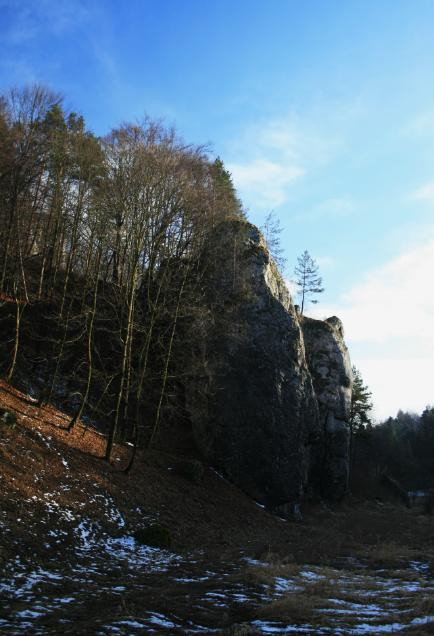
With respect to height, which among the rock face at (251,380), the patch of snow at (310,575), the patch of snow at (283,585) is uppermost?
the rock face at (251,380)

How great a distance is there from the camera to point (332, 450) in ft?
99.3

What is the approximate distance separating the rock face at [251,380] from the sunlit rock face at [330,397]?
2.47m

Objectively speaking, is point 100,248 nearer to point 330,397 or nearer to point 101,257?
point 101,257

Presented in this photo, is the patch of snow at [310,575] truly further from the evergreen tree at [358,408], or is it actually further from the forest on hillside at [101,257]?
the evergreen tree at [358,408]

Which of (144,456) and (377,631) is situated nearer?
(377,631)

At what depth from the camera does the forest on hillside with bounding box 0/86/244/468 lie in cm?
1705

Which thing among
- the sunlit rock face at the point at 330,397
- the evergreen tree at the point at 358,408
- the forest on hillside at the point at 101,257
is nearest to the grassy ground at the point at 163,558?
the forest on hillside at the point at 101,257

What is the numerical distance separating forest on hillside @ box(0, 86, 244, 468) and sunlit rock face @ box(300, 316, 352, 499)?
1149cm

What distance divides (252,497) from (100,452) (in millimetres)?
8550

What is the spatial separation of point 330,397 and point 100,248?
60.6 feet

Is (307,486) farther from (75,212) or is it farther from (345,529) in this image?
(75,212)

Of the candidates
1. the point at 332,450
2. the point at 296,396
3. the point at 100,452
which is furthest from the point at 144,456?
the point at 332,450

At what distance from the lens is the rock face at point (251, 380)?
23062 mm

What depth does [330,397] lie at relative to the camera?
3127 centimetres
